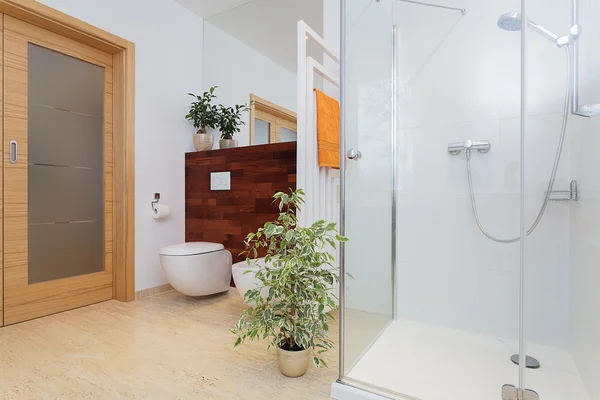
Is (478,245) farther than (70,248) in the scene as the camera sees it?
No

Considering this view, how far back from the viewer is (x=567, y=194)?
1.46 m

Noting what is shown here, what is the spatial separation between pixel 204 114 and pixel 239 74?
1.93 ft

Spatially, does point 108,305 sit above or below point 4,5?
below

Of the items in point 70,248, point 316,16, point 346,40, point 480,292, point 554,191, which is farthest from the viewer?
point 316,16

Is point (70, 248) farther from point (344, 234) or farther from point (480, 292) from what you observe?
point (480, 292)

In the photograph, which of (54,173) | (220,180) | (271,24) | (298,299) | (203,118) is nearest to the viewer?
(298,299)

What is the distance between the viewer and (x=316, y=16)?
103 inches

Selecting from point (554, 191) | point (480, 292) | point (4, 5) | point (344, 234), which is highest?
point (4, 5)

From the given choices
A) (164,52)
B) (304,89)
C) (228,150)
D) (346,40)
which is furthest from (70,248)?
(346,40)

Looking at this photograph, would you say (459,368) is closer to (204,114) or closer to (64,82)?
(204,114)

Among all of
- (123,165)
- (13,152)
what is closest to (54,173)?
(13,152)

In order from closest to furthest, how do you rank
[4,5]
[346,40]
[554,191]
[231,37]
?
[346,40] < [554,191] < [4,5] < [231,37]

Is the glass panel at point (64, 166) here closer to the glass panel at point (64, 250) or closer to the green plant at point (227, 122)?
the glass panel at point (64, 250)

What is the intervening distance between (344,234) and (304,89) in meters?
0.89
